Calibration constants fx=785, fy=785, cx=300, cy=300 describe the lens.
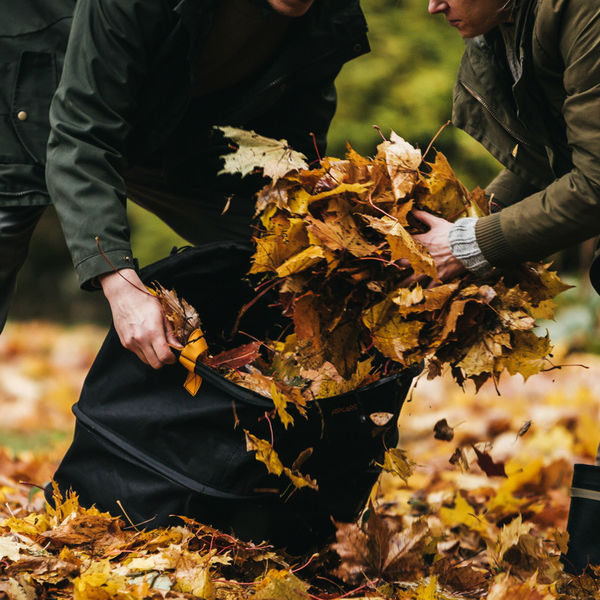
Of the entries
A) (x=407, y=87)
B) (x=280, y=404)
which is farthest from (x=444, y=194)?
(x=407, y=87)

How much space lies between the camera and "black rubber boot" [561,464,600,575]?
208cm

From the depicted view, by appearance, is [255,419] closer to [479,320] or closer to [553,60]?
[479,320]

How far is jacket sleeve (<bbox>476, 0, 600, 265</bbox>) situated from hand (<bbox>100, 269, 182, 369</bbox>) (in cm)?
80

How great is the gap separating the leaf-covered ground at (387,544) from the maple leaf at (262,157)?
2.59ft

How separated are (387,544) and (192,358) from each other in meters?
0.71

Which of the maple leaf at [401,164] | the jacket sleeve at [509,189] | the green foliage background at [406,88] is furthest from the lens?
the green foliage background at [406,88]

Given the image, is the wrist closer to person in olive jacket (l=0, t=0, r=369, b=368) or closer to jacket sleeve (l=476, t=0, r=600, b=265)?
person in olive jacket (l=0, t=0, r=369, b=368)

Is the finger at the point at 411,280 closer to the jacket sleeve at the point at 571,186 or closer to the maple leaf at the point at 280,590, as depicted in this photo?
the jacket sleeve at the point at 571,186

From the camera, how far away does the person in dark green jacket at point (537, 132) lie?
1.78 m

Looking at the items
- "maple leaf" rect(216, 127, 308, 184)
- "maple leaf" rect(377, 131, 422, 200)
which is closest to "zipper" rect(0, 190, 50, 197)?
"maple leaf" rect(216, 127, 308, 184)

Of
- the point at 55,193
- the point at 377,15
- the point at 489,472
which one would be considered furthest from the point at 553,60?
the point at 377,15

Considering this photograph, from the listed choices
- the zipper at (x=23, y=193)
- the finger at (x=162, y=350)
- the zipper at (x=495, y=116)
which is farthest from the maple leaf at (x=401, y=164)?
the zipper at (x=23, y=193)

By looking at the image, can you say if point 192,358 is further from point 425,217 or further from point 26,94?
point 26,94

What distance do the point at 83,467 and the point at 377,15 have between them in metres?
6.66
